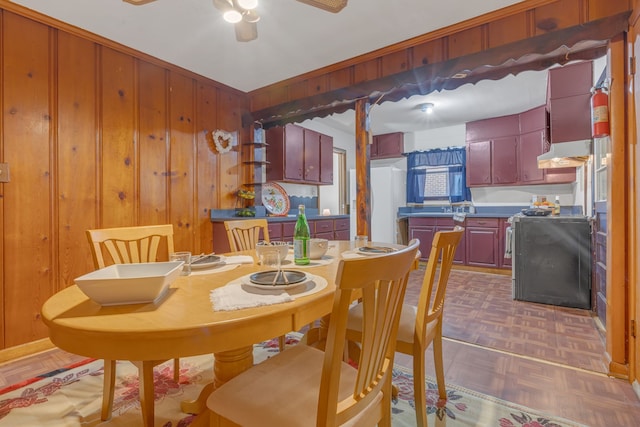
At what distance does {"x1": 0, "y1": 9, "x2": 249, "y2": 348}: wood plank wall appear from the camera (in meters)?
2.24

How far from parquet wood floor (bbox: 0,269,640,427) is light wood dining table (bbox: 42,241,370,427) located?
4.74 feet

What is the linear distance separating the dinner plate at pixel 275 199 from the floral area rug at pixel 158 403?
8.84 ft

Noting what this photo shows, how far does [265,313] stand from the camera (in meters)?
0.83

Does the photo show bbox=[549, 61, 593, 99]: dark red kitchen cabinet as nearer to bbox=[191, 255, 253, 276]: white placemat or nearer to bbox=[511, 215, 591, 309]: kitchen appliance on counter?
bbox=[511, 215, 591, 309]: kitchen appliance on counter

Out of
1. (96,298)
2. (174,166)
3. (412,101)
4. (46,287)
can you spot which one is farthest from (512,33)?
(46,287)

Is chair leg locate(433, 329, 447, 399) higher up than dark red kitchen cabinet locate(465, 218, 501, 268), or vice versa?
dark red kitchen cabinet locate(465, 218, 501, 268)

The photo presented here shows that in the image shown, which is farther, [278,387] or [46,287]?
[46,287]

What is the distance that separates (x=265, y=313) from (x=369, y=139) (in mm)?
2763

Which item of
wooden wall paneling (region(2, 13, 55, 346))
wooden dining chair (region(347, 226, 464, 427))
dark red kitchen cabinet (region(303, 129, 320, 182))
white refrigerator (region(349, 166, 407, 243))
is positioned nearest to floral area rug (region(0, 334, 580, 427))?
wooden dining chair (region(347, 226, 464, 427))

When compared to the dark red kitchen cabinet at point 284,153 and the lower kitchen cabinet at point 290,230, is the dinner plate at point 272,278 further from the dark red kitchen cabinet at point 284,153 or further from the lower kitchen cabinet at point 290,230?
the dark red kitchen cabinet at point 284,153

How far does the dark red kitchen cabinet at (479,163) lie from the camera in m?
5.00

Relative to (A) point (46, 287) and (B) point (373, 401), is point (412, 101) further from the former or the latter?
(A) point (46, 287)

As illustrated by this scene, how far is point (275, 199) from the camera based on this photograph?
15.1 ft

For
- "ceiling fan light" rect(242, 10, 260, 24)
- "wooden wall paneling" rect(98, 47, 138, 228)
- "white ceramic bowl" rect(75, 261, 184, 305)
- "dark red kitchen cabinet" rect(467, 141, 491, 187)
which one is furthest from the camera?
"dark red kitchen cabinet" rect(467, 141, 491, 187)
